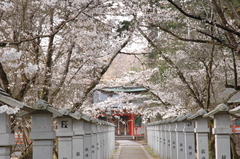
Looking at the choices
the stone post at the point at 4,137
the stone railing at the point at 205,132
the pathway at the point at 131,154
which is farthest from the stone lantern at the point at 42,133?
the pathway at the point at 131,154

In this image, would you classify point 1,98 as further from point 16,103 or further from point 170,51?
point 170,51

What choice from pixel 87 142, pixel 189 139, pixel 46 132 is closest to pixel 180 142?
pixel 189 139

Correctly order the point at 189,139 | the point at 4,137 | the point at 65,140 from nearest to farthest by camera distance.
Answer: the point at 4,137 < the point at 65,140 < the point at 189,139

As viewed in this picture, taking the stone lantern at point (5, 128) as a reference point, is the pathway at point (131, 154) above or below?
below

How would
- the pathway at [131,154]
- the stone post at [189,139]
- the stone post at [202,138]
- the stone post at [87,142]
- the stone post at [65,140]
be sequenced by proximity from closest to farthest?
the stone post at [65,140], the stone post at [202,138], the stone post at [87,142], the stone post at [189,139], the pathway at [131,154]

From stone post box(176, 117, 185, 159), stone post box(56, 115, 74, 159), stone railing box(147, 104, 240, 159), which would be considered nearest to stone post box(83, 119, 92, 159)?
stone post box(56, 115, 74, 159)

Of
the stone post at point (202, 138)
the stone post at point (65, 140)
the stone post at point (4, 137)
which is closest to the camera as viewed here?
the stone post at point (4, 137)

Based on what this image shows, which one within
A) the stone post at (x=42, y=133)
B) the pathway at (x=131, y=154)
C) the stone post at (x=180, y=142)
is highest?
the stone post at (x=42, y=133)

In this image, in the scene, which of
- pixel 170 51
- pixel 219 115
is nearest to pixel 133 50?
pixel 170 51

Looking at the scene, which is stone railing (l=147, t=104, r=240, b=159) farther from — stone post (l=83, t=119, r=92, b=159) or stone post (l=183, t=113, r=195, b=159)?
stone post (l=83, t=119, r=92, b=159)

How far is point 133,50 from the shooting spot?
613 inches

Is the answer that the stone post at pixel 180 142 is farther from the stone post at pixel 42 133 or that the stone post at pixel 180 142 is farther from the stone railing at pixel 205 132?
the stone post at pixel 42 133

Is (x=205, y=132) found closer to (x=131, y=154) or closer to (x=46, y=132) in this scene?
(x=46, y=132)

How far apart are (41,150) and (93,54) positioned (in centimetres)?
737
